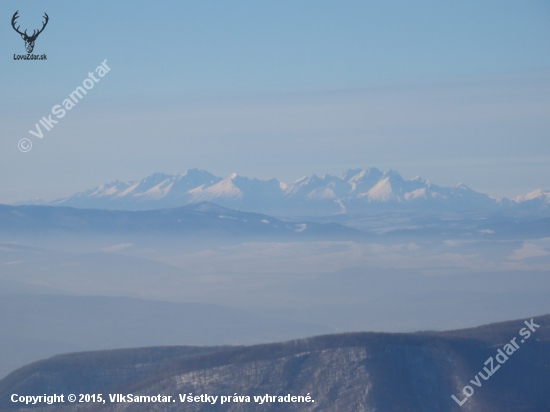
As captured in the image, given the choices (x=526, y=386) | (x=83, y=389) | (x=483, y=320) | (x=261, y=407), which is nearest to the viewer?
(x=261, y=407)

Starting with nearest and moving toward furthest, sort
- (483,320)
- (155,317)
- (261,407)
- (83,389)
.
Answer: (261,407)
(83,389)
(483,320)
(155,317)

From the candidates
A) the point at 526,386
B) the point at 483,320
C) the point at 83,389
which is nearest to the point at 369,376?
the point at 526,386

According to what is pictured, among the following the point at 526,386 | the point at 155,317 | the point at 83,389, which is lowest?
the point at 526,386

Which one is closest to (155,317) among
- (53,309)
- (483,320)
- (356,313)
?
(53,309)

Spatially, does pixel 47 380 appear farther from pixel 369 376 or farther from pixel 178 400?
pixel 369 376

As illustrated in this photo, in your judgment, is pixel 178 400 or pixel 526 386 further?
pixel 526 386

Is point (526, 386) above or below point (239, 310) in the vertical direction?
below
